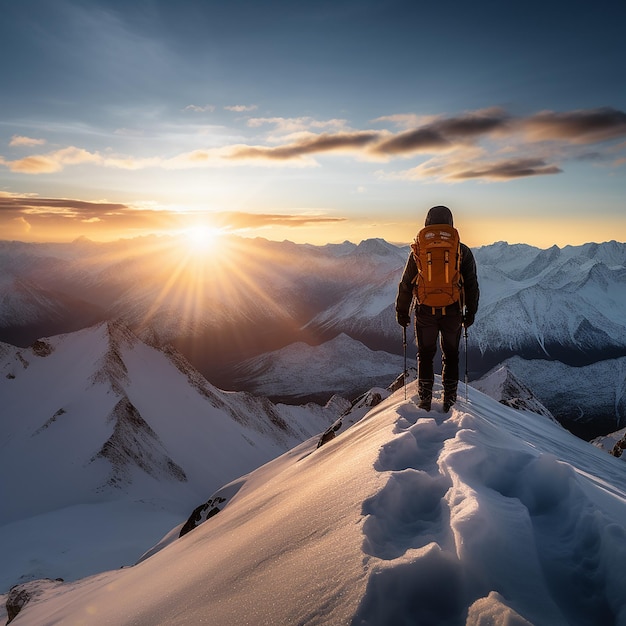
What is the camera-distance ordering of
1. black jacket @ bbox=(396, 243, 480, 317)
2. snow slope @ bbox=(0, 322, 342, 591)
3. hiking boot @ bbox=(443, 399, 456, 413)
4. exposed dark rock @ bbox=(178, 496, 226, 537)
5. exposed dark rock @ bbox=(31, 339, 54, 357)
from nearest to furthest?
hiking boot @ bbox=(443, 399, 456, 413) < black jacket @ bbox=(396, 243, 480, 317) < exposed dark rock @ bbox=(178, 496, 226, 537) < snow slope @ bbox=(0, 322, 342, 591) < exposed dark rock @ bbox=(31, 339, 54, 357)

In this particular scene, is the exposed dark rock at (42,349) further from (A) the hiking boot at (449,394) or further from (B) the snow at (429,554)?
(A) the hiking boot at (449,394)

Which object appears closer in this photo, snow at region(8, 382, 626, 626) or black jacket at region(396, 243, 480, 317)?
snow at region(8, 382, 626, 626)

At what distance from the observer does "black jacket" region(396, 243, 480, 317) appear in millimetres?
10688

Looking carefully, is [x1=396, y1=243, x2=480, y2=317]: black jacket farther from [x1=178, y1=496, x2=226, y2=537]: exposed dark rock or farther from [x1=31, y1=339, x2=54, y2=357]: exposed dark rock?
[x1=31, y1=339, x2=54, y2=357]: exposed dark rock

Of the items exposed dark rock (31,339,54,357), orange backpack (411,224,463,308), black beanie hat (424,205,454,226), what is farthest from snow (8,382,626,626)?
exposed dark rock (31,339,54,357)

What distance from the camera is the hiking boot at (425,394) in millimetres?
11039

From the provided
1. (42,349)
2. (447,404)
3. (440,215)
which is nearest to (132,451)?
(42,349)

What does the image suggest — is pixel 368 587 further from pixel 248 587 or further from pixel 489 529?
pixel 248 587

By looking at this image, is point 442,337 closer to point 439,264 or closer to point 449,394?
point 449,394

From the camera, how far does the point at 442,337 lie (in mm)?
11344

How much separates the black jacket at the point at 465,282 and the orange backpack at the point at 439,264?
29cm

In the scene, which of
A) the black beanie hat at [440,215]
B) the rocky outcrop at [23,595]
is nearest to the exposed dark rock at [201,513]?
the rocky outcrop at [23,595]

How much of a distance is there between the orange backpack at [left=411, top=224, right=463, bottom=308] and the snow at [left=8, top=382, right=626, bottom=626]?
13.4 feet

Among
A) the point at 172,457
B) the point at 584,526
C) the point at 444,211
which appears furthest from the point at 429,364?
the point at 172,457
